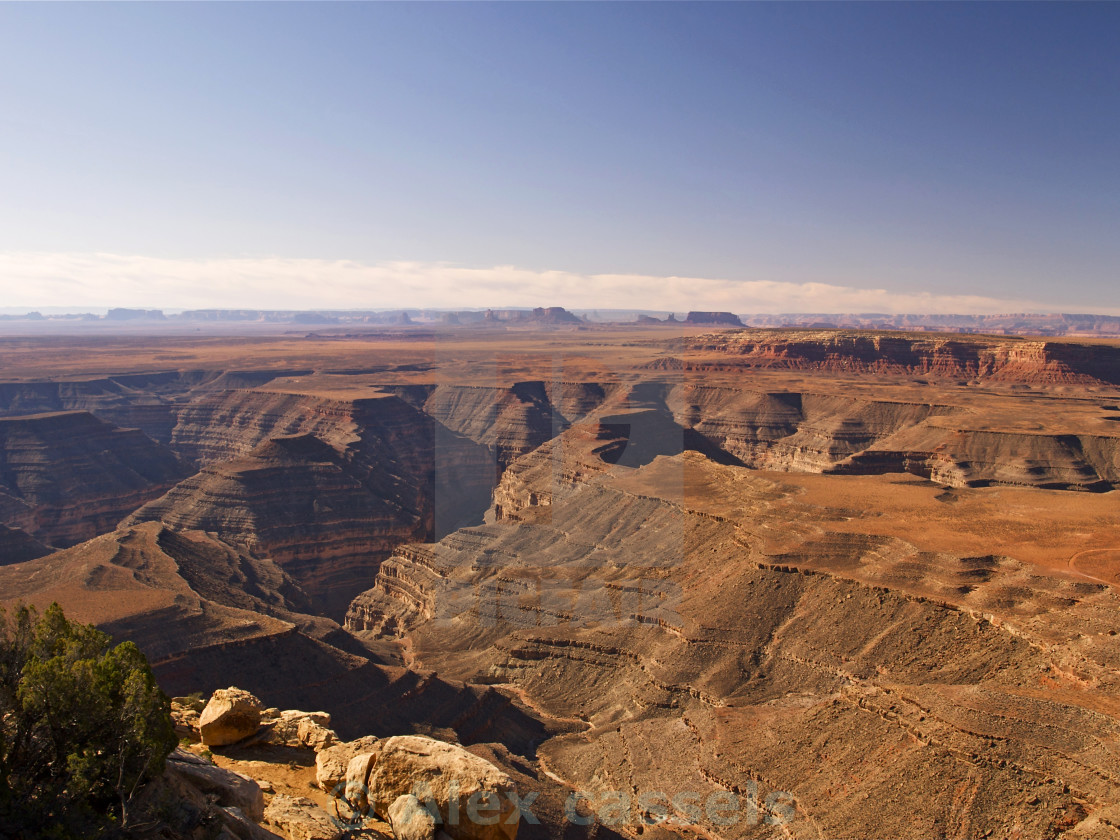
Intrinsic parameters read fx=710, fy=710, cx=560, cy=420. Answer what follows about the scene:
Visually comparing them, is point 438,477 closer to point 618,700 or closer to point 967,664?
point 618,700

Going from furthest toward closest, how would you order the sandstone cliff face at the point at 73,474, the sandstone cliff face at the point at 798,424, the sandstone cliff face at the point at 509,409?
the sandstone cliff face at the point at 509,409, the sandstone cliff face at the point at 798,424, the sandstone cliff face at the point at 73,474

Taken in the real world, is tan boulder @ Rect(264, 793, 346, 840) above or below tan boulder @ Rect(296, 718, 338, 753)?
above

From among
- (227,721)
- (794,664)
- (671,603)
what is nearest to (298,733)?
(227,721)

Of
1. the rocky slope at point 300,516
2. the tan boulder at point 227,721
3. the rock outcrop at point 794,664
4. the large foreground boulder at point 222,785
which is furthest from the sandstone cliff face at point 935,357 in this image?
the large foreground boulder at point 222,785

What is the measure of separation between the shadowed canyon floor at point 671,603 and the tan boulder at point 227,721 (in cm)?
1245

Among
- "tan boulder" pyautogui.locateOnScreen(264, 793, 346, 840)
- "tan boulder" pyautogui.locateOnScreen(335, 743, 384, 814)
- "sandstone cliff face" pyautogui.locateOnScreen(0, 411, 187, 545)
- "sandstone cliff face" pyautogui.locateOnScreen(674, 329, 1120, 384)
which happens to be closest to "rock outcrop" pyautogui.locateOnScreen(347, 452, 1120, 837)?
"tan boulder" pyautogui.locateOnScreen(335, 743, 384, 814)

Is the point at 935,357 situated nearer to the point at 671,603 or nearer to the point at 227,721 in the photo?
the point at 671,603

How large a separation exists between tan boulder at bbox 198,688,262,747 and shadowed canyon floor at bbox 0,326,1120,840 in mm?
12454

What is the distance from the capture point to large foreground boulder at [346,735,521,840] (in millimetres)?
15306

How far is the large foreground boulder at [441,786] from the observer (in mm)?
15306

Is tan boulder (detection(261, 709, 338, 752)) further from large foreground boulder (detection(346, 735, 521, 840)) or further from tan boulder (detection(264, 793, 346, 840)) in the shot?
tan boulder (detection(264, 793, 346, 840))

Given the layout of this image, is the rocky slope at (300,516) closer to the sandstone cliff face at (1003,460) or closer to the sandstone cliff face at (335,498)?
the sandstone cliff face at (335,498)

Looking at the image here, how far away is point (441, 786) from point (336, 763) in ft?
13.5

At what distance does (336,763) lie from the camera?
1825 centimetres
